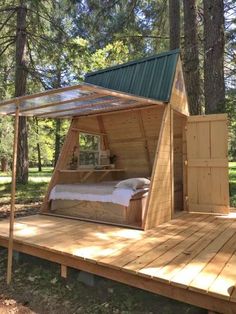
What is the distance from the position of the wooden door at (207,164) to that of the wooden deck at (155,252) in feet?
2.52

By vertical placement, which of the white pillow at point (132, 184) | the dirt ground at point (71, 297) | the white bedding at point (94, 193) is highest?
the white pillow at point (132, 184)

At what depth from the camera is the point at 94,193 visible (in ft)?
18.4

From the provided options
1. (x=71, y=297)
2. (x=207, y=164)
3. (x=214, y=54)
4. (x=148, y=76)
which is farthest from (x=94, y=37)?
(x=71, y=297)

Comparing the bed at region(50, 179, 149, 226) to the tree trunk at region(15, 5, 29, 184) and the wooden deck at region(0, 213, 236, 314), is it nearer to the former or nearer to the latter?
the wooden deck at region(0, 213, 236, 314)

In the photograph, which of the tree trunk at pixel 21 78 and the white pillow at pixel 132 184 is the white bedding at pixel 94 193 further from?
the tree trunk at pixel 21 78

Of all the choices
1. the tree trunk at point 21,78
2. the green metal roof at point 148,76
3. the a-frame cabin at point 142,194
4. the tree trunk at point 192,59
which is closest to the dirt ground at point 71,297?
the a-frame cabin at point 142,194

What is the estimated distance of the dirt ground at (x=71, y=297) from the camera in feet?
10.8

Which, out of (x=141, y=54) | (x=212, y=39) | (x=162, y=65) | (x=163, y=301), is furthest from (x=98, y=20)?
(x=163, y=301)

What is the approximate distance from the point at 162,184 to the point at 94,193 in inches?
47.6

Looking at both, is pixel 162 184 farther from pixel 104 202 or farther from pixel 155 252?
pixel 155 252

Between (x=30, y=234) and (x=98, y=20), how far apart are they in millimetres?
7599

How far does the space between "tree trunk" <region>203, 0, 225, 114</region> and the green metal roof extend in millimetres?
2141

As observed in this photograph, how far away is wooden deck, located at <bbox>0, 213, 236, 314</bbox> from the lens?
9.23 feet

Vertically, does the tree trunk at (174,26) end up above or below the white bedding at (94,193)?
above
